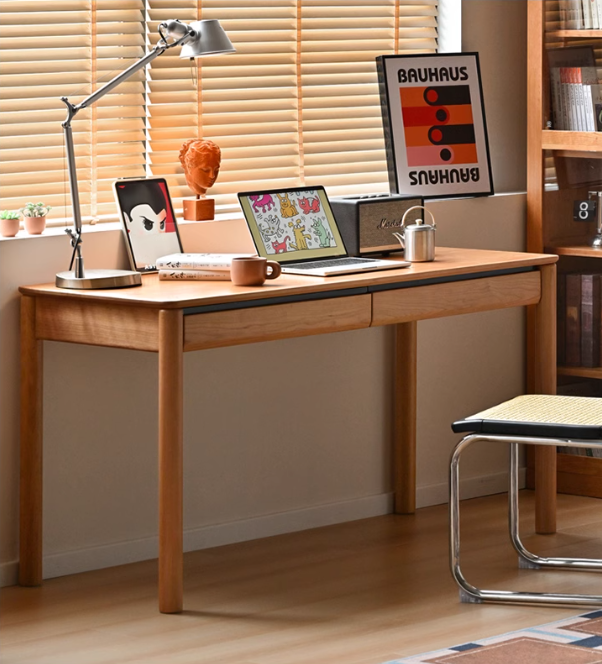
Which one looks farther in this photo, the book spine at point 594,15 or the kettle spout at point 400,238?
the book spine at point 594,15

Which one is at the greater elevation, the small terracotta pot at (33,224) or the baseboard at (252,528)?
the small terracotta pot at (33,224)

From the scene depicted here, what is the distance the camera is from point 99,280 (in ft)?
10.8

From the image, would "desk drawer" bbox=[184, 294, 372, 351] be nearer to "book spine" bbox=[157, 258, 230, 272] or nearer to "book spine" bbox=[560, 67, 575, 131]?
"book spine" bbox=[157, 258, 230, 272]

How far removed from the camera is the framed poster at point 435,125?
4148 mm

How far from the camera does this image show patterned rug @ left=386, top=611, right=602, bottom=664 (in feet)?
9.43

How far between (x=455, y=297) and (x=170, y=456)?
897 mm

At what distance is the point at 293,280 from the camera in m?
3.38

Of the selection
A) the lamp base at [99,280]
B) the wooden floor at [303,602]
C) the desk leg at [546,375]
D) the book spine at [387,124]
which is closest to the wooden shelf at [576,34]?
the book spine at [387,124]

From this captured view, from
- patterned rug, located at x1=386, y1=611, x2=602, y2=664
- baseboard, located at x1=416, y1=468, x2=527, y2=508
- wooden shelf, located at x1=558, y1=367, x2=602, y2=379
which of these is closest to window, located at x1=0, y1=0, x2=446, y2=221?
wooden shelf, located at x1=558, y1=367, x2=602, y2=379

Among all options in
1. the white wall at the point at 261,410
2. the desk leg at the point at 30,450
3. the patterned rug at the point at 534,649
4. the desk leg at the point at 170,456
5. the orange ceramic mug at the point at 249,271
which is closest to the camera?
the patterned rug at the point at 534,649

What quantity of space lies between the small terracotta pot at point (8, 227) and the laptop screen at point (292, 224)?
0.56 m

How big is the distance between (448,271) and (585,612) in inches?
35.6

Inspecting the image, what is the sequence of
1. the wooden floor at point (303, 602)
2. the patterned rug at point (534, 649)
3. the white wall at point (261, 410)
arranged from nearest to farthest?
the patterned rug at point (534, 649) < the wooden floor at point (303, 602) < the white wall at point (261, 410)

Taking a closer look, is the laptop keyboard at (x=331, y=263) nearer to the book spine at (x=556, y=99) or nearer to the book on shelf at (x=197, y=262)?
the book on shelf at (x=197, y=262)
